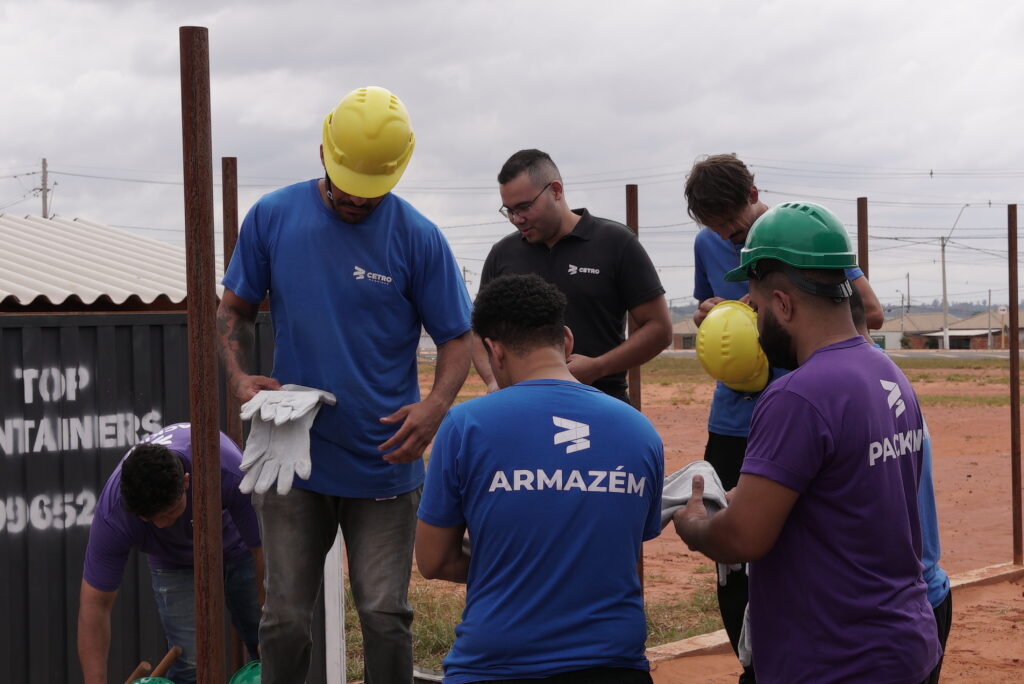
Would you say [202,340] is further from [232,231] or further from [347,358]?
[232,231]

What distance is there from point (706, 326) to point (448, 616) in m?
5.25

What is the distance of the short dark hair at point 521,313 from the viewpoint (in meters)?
2.87

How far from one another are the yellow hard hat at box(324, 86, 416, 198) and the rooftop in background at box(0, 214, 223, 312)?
388cm

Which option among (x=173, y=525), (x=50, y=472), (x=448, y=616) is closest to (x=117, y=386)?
(x=50, y=472)

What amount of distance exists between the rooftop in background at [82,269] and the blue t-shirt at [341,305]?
3635 millimetres

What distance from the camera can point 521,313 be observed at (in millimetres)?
2871

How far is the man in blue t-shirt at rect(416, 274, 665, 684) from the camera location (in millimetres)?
2664

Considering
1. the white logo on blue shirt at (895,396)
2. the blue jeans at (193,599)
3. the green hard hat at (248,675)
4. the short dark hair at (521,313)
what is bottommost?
the green hard hat at (248,675)

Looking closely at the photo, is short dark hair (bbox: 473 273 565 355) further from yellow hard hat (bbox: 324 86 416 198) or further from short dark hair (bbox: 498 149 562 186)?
short dark hair (bbox: 498 149 562 186)

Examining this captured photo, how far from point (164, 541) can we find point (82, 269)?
4138mm

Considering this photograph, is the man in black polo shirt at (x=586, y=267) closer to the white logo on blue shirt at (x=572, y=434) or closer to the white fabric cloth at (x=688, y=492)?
the white fabric cloth at (x=688, y=492)

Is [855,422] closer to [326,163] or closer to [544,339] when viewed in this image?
[544,339]

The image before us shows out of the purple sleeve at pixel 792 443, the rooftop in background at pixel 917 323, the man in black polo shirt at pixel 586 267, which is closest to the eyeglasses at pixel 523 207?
the man in black polo shirt at pixel 586 267

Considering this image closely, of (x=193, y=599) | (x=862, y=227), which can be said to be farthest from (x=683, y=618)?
(x=193, y=599)
